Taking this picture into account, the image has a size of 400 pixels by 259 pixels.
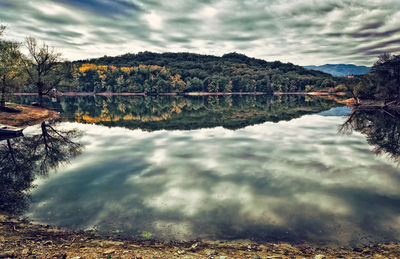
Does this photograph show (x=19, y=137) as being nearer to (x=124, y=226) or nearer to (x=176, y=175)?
(x=176, y=175)

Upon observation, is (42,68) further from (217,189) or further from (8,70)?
(217,189)

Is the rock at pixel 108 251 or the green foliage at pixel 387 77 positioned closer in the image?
the rock at pixel 108 251

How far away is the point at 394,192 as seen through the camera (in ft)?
52.2

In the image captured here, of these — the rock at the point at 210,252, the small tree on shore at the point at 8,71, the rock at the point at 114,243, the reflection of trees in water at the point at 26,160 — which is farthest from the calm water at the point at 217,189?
the small tree on shore at the point at 8,71

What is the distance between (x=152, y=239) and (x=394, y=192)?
16.8m

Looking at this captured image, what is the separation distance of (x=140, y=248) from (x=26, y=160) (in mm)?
19585

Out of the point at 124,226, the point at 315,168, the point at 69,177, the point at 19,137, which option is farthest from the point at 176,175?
the point at 19,137

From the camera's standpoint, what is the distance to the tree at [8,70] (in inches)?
1944

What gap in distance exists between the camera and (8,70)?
164 ft

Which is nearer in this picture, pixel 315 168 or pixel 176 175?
pixel 176 175

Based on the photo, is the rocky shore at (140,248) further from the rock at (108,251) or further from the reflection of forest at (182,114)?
the reflection of forest at (182,114)

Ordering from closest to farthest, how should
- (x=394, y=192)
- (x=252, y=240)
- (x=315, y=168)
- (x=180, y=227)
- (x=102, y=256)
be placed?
(x=102, y=256), (x=252, y=240), (x=180, y=227), (x=394, y=192), (x=315, y=168)

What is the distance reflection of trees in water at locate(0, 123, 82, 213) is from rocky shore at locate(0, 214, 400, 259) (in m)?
4.50

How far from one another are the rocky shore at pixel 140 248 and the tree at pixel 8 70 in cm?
5298
